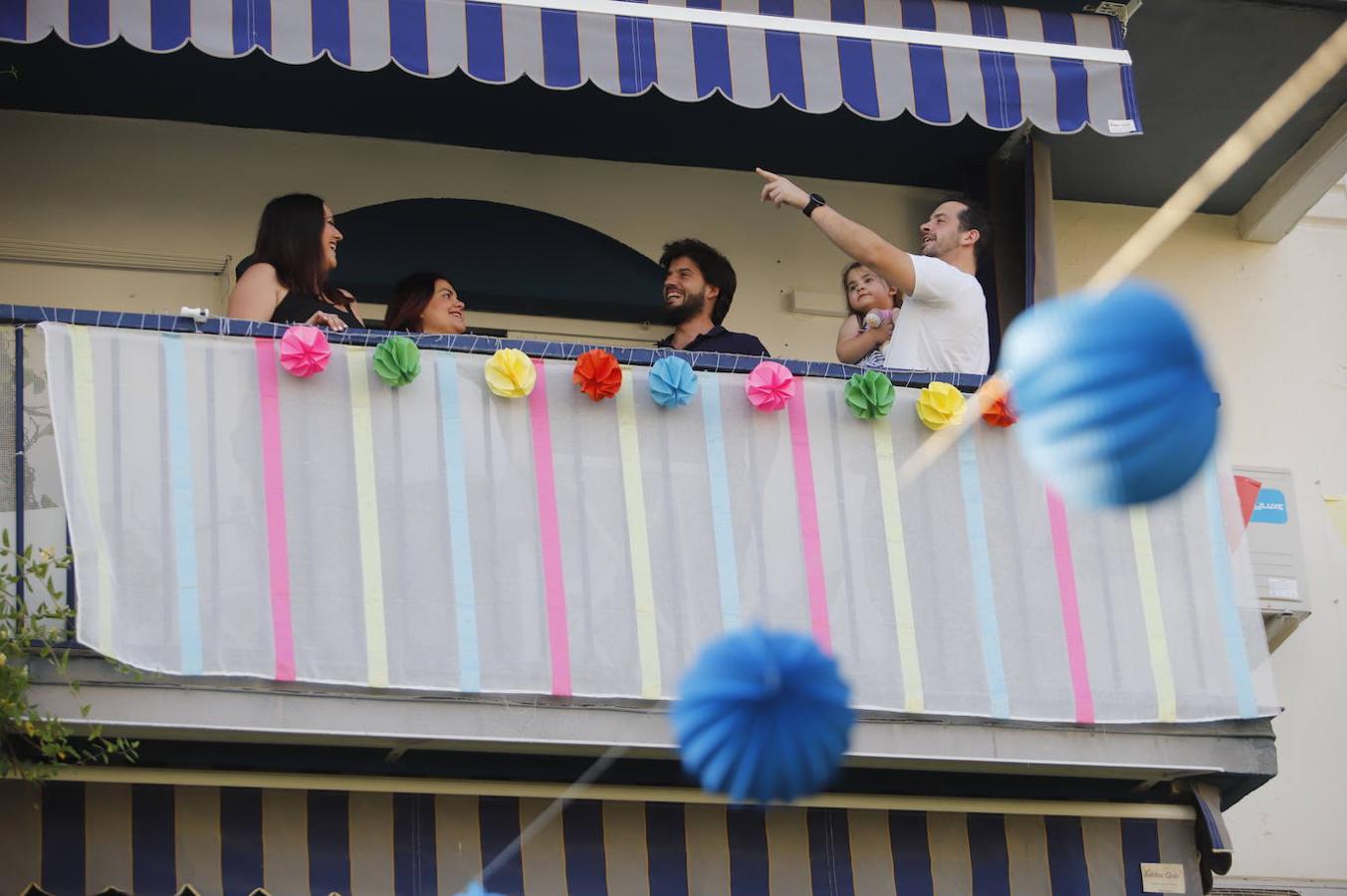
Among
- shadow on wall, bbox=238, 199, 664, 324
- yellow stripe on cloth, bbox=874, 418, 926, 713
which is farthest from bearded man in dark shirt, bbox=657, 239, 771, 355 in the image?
shadow on wall, bbox=238, 199, 664, 324

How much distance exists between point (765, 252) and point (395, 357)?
316 centimetres

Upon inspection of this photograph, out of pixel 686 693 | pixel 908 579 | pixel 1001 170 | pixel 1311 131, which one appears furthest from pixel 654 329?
pixel 686 693

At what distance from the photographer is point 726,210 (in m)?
10.7

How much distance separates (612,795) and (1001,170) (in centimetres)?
384

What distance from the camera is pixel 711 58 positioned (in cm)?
884

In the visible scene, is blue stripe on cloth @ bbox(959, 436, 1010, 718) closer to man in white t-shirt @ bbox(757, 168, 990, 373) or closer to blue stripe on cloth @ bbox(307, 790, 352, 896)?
man in white t-shirt @ bbox(757, 168, 990, 373)

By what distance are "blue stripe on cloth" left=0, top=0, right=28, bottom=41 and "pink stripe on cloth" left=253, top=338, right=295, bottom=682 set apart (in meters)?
1.52

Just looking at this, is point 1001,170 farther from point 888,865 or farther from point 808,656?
point 808,656

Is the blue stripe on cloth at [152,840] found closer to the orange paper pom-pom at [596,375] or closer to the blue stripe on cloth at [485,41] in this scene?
the orange paper pom-pom at [596,375]

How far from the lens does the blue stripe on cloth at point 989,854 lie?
866 cm

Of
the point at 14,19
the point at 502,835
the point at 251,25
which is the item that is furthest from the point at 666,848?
the point at 14,19

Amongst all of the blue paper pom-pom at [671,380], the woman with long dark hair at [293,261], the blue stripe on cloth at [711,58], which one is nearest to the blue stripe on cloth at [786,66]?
the blue stripe on cloth at [711,58]

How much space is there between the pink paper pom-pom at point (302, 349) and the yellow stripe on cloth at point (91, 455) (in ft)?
2.17

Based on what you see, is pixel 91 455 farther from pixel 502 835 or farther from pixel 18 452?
pixel 502 835
